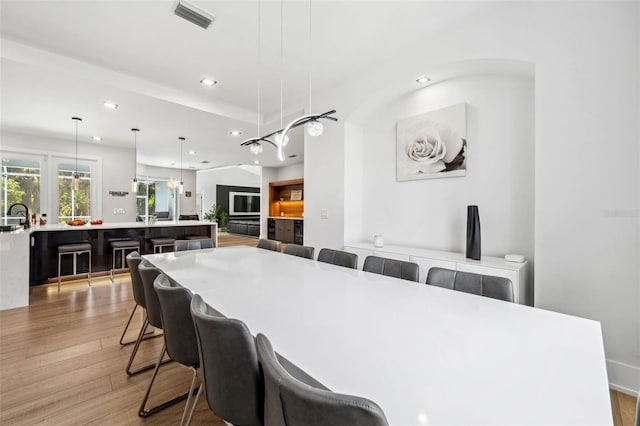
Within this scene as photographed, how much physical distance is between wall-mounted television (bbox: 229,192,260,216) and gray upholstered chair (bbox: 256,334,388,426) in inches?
513

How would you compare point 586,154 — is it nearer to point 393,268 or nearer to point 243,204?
point 393,268

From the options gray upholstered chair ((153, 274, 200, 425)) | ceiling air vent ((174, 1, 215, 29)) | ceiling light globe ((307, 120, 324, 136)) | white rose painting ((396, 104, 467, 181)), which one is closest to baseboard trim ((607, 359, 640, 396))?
white rose painting ((396, 104, 467, 181))

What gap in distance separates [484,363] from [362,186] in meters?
3.22

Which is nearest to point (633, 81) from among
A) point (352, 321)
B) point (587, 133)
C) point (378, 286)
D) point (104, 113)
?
point (587, 133)

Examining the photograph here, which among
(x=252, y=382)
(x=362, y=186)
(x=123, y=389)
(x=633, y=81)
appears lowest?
(x=123, y=389)

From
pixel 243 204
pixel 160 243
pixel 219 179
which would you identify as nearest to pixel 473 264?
pixel 160 243

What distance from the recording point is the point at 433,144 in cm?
321

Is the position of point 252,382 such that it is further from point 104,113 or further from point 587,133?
point 104,113

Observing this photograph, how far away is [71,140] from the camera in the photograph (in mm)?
6141

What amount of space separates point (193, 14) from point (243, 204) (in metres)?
11.6

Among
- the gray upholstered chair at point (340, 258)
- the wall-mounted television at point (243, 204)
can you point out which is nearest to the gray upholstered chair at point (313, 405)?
the gray upholstered chair at point (340, 258)

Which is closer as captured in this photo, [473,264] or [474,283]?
[474,283]

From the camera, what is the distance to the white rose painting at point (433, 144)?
3016 millimetres

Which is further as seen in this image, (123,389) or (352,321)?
(123,389)
